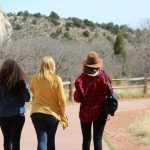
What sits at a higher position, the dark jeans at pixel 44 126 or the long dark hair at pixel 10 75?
the long dark hair at pixel 10 75

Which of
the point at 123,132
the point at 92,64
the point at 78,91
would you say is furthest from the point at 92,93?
the point at 123,132

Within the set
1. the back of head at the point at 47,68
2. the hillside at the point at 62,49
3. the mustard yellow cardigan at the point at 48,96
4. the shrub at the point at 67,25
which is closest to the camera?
the back of head at the point at 47,68

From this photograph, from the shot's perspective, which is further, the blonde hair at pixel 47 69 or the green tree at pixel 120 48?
the green tree at pixel 120 48

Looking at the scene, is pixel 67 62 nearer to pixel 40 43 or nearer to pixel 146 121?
pixel 40 43

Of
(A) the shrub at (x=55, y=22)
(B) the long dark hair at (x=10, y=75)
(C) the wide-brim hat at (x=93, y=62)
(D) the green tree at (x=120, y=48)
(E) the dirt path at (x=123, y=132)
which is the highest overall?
(C) the wide-brim hat at (x=93, y=62)

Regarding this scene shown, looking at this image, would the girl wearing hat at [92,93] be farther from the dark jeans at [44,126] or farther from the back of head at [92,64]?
the dark jeans at [44,126]

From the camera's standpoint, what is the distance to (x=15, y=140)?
26.7 ft

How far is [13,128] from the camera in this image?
8047mm

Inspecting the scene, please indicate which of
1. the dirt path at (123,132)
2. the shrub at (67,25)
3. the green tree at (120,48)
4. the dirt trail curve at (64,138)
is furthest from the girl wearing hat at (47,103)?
the shrub at (67,25)

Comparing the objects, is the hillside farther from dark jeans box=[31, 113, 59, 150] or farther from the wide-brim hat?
the wide-brim hat

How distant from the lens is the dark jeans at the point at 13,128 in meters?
8.04

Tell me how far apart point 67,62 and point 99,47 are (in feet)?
53.0

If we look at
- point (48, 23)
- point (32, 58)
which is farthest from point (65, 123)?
point (48, 23)

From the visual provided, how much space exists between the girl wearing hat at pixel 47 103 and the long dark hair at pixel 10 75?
0.24 meters
